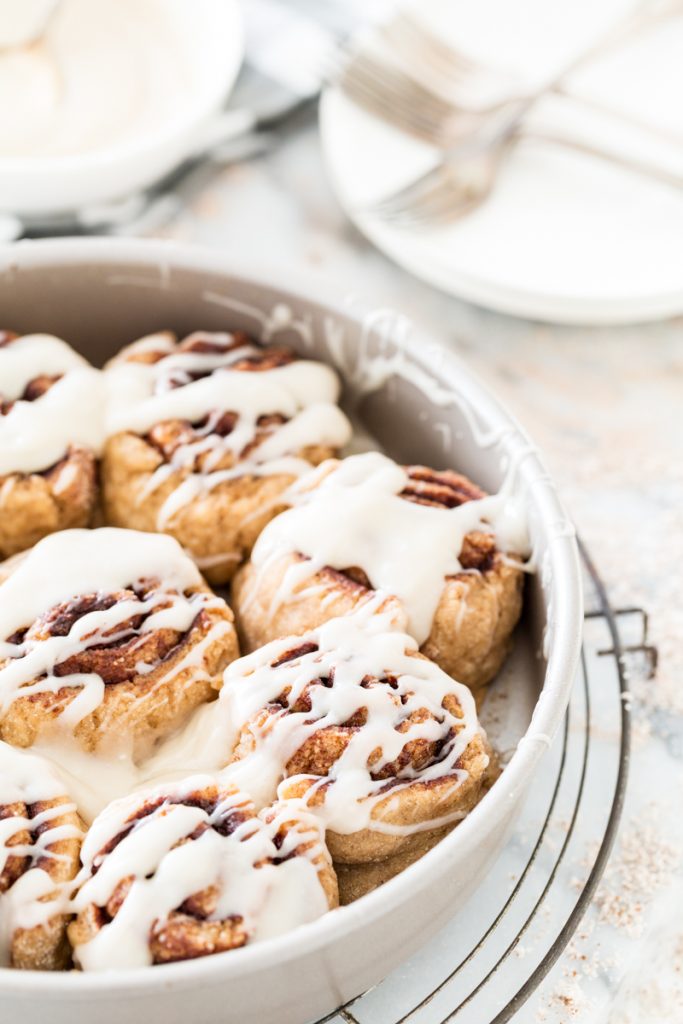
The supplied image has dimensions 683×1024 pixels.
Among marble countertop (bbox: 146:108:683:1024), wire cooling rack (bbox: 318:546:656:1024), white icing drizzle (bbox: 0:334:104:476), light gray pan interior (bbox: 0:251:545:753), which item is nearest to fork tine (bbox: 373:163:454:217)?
marble countertop (bbox: 146:108:683:1024)

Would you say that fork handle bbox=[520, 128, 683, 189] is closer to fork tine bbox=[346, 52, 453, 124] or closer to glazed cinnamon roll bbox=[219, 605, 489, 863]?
fork tine bbox=[346, 52, 453, 124]

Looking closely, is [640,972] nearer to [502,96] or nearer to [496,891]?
[496,891]

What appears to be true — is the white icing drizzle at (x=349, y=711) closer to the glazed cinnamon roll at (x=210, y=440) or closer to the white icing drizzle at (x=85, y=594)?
the white icing drizzle at (x=85, y=594)

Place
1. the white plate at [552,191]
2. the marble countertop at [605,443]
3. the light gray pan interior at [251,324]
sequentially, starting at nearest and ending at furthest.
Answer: the marble countertop at [605,443] < the light gray pan interior at [251,324] < the white plate at [552,191]

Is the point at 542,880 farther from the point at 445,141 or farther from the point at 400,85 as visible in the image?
the point at 400,85

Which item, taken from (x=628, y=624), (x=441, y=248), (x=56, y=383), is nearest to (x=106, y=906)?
(x=56, y=383)

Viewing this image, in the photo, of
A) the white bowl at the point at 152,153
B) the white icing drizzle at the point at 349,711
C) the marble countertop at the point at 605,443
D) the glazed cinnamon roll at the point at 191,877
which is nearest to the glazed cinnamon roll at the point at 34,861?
the glazed cinnamon roll at the point at 191,877
